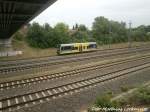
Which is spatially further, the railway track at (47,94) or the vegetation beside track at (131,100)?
the railway track at (47,94)

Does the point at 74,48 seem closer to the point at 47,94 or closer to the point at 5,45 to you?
the point at 5,45

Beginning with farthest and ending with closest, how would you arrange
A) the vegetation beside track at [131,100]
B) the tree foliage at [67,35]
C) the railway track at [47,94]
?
the tree foliage at [67,35] → the railway track at [47,94] → the vegetation beside track at [131,100]

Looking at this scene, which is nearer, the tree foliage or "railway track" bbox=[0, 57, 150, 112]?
"railway track" bbox=[0, 57, 150, 112]

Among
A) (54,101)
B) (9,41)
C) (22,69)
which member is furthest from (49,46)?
(54,101)

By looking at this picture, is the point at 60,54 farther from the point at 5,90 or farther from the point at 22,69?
the point at 5,90

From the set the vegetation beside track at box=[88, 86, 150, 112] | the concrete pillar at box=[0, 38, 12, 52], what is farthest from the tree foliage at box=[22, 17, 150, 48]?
the vegetation beside track at box=[88, 86, 150, 112]

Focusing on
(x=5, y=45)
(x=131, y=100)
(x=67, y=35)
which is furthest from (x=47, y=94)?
(x=67, y=35)

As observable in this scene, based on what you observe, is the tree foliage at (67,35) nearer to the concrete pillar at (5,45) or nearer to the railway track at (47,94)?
the concrete pillar at (5,45)

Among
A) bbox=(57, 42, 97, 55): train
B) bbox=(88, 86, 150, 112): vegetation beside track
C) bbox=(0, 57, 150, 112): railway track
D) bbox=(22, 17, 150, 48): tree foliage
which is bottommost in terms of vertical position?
bbox=(0, 57, 150, 112): railway track

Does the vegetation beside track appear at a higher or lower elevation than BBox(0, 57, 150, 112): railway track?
higher

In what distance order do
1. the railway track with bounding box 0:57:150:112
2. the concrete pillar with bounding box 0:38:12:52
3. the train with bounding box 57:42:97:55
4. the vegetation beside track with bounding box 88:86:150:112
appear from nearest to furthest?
the vegetation beside track with bounding box 88:86:150:112 → the railway track with bounding box 0:57:150:112 → the train with bounding box 57:42:97:55 → the concrete pillar with bounding box 0:38:12:52

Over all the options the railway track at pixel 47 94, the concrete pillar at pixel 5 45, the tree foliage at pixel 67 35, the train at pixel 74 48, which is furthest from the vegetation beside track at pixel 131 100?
the tree foliage at pixel 67 35

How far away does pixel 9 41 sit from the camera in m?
62.2

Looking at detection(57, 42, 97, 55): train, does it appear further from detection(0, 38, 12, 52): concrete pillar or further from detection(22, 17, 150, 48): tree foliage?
detection(0, 38, 12, 52): concrete pillar
